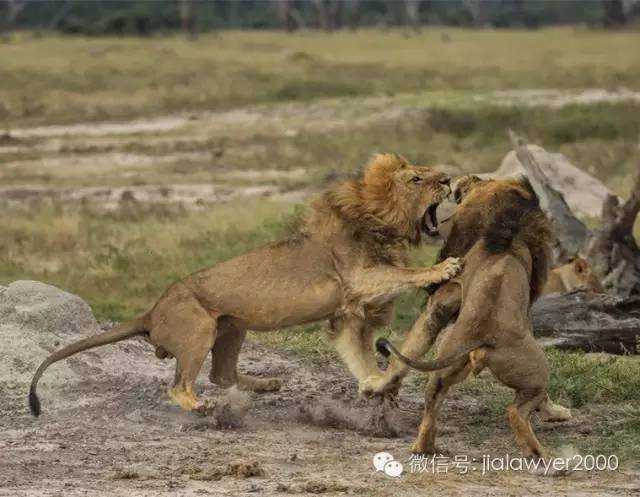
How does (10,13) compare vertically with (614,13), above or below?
below

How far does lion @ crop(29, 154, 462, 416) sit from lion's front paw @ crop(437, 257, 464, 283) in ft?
0.76

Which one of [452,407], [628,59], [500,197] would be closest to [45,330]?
[452,407]

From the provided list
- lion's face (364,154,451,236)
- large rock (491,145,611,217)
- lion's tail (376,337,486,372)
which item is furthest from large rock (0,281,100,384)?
large rock (491,145,611,217)

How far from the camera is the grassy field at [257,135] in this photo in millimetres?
12438

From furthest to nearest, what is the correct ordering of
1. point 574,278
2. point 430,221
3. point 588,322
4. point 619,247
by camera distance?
point 619,247 → point 574,278 → point 588,322 → point 430,221

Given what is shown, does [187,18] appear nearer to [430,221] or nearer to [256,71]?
[256,71]

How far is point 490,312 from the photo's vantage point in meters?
6.28

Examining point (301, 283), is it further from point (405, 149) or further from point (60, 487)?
point (405, 149)

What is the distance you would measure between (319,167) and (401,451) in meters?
13.9

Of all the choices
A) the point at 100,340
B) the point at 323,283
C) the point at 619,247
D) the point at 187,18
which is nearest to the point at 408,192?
the point at 323,283

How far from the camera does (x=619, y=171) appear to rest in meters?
19.1

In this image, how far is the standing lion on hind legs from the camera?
6211mm

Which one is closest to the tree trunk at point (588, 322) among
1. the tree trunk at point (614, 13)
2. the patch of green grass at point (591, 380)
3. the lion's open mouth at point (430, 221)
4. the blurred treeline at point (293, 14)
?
the patch of green grass at point (591, 380)

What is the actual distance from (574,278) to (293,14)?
55.6m
